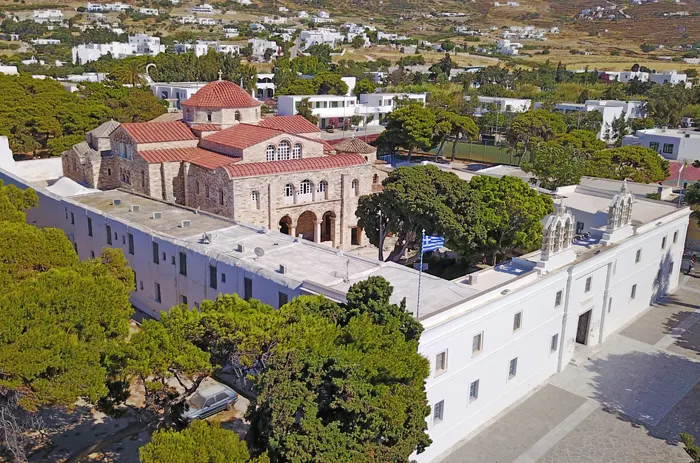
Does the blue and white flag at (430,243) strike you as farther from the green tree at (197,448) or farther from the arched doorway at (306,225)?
the arched doorway at (306,225)

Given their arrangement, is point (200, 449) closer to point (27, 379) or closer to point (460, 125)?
point (27, 379)

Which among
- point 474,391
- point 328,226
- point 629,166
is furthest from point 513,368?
point 629,166

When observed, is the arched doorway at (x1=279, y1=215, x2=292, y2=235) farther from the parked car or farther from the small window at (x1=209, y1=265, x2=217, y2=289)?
the parked car

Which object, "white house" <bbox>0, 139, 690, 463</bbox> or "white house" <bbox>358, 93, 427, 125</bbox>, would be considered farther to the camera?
"white house" <bbox>358, 93, 427, 125</bbox>

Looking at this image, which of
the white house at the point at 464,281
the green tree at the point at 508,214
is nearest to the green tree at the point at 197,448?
the white house at the point at 464,281

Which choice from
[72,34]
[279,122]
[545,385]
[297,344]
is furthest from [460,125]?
[72,34]

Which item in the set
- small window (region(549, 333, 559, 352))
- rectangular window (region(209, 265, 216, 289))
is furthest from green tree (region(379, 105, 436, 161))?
rectangular window (region(209, 265, 216, 289))

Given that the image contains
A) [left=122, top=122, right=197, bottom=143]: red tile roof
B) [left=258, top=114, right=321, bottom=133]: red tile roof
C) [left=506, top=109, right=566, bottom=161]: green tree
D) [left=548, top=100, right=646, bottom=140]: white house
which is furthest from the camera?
[left=548, top=100, right=646, bottom=140]: white house
